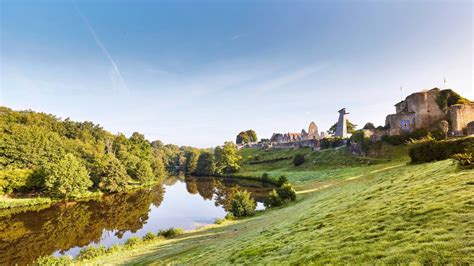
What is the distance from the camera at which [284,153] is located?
334ft

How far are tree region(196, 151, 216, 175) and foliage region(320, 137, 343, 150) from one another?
40317mm

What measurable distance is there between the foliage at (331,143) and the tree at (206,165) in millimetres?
40317

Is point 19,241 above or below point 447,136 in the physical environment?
below

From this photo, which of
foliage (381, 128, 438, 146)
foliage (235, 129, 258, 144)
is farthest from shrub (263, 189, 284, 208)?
foliage (235, 129, 258, 144)

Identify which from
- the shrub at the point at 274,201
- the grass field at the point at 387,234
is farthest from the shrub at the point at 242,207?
the grass field at the point at 387,234

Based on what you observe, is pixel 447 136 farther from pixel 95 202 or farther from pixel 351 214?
pixel 95 202

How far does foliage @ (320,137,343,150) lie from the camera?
249 ft

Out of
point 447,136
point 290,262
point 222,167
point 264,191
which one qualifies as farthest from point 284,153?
point 290,262

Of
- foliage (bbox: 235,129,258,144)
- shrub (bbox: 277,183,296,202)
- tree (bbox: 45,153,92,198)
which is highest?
foliage (bbox: 235,129,258,144)

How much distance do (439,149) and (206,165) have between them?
296 feet

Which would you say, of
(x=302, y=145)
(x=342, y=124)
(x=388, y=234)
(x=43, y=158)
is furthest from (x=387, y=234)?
(x=302, y=145)

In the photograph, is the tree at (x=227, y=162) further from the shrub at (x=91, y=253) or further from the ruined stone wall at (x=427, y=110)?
the shrub at (x=91, y=253)

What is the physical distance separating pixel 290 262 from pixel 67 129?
115180mm

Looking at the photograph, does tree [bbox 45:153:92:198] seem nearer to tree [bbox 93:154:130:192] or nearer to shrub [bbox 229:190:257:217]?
tree [bbox 93:154:130:192]
